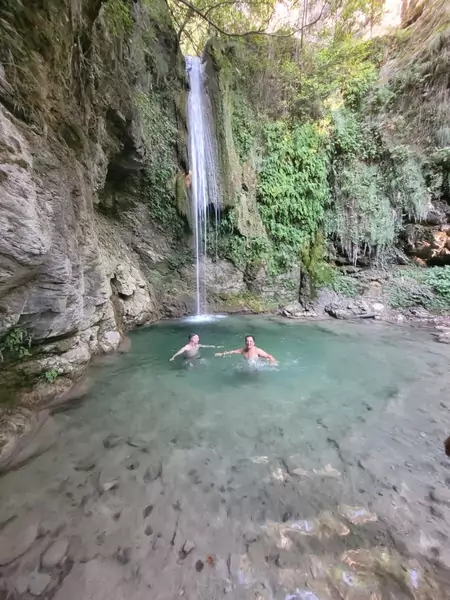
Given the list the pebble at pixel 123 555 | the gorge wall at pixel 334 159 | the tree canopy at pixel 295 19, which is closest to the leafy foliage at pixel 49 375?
the pebble at pixel 123 555

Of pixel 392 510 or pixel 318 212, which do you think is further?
pixel 318 212

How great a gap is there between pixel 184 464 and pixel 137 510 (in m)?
0.68

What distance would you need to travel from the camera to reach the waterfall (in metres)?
→ 10.1

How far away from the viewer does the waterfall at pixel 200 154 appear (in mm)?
10102

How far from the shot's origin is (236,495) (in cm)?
270

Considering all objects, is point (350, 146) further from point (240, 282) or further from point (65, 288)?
point (65, 288)

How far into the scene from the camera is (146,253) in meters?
10.3

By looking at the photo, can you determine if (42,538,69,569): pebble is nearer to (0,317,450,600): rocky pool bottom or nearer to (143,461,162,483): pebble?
(0,317,450,600): rocky pool bottom

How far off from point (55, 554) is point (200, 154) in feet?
34.7

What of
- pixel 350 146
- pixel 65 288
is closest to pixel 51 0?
pixel 65 288

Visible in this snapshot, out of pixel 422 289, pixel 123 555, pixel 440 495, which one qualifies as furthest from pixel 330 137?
pixel 123 555

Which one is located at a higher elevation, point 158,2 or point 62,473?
point 158,2

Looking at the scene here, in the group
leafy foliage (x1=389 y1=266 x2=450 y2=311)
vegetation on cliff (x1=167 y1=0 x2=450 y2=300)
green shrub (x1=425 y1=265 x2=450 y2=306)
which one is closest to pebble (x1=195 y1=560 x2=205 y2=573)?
vegetation on cliff (x1=167 y1=0 x2=450 y2=300)

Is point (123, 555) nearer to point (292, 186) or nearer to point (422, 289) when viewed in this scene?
point (422, 289)
